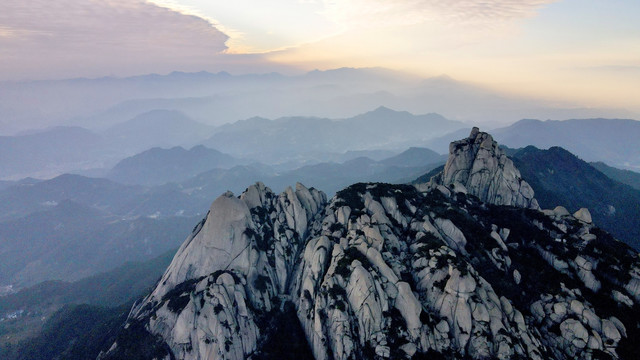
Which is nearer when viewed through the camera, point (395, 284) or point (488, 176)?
point (395, 284)

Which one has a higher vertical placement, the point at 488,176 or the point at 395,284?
the point at 488,176

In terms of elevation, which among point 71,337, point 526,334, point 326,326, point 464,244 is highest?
point 464,244

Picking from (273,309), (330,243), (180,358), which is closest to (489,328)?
(330,243)

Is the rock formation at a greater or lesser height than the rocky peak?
lesser

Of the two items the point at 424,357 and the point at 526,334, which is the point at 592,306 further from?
the point at 424,357

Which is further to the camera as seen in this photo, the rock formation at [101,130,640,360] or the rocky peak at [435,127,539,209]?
the rocky peak at [435,127,539,209]
